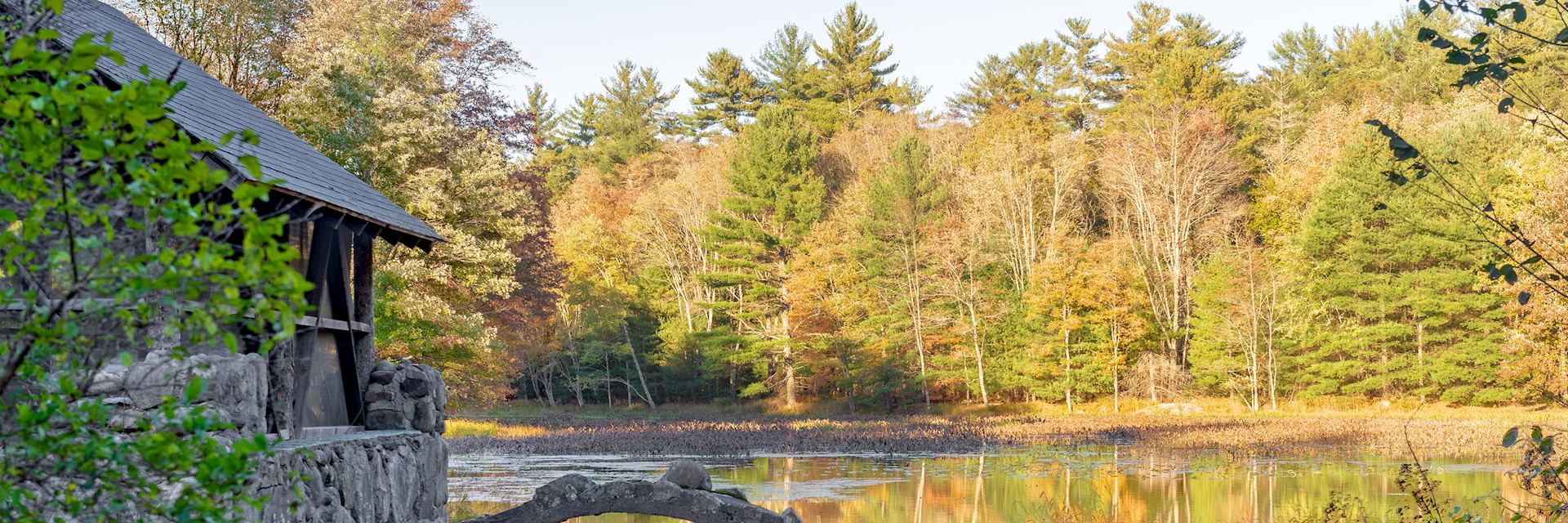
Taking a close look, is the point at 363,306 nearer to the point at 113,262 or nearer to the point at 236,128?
the point at 236,128

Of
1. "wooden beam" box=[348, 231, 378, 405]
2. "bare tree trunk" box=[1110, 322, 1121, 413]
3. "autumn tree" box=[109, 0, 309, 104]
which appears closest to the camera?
"wooden beam" box=[348, 231, 378, 405]

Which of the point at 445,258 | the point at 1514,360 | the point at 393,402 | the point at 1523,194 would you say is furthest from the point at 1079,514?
the point at 1514,360

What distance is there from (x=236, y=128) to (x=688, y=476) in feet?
15.1

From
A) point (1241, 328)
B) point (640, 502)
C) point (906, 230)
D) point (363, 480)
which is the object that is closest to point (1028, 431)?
point (1241, 328)

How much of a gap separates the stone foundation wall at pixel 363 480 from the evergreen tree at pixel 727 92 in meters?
50.8

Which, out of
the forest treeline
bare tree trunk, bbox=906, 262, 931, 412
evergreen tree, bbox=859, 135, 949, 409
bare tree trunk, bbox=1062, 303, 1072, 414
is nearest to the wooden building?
the forest treeline

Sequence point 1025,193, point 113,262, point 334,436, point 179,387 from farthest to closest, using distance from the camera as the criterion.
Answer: point 1025,193 < point 334,436 < point 179,387 < point 113,262

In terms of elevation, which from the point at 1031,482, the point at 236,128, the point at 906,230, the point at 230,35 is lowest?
the point at 1031,482

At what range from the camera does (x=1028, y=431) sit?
35125mm

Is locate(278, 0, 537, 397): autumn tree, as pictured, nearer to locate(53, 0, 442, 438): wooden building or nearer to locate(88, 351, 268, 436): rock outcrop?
locate(53, 0, 442, 438): wooden building

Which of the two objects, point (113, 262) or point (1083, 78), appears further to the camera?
point (1083, 78)

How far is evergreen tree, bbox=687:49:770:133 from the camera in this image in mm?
62656

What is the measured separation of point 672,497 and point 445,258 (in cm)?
1189

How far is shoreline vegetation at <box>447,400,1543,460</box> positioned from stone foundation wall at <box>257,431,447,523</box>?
1770 cm
